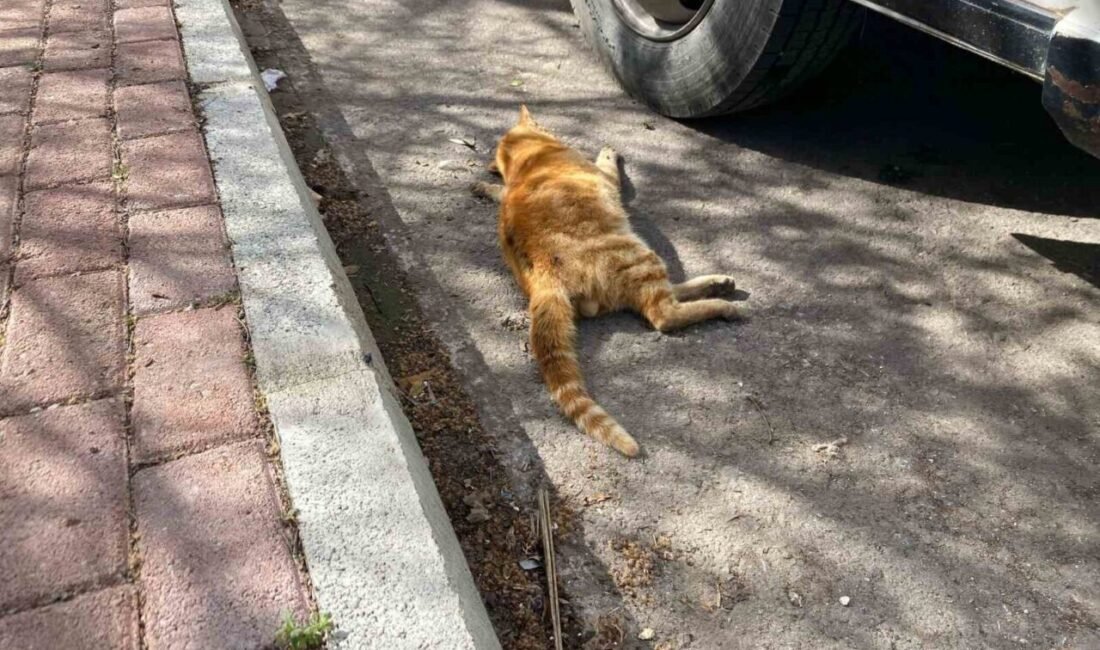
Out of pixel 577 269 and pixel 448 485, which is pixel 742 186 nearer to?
pixel 577 269

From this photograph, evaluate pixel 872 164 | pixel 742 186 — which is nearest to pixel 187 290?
pixel 742 186

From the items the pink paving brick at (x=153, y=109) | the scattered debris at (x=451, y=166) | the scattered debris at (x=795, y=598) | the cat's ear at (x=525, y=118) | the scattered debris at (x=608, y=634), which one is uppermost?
the cat's ear at (x=525, y=118)

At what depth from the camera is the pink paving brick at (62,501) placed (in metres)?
1.61

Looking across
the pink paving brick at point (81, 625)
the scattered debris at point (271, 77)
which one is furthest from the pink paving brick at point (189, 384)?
the scattered debris at point (271, 77)

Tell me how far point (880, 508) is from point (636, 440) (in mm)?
643

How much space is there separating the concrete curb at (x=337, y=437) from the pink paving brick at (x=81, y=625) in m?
0.33

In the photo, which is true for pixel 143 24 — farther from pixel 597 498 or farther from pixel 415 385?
pixel 597 498

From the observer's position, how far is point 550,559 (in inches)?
78.5

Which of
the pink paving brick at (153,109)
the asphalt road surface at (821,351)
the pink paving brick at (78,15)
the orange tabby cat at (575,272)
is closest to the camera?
the asphalt road surface at (821,351)

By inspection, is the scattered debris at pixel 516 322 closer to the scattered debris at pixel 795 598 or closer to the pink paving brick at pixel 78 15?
the scattered debris at pixel 795 598

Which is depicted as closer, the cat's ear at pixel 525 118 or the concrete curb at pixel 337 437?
the concrete curb at pixel 337 437

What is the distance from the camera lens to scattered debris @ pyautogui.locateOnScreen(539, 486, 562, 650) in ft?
6.06

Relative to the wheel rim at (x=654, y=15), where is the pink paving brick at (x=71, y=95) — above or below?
below

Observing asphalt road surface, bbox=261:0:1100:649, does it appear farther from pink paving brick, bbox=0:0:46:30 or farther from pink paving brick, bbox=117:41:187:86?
pink paving brick, bbox=0:0:46:30
